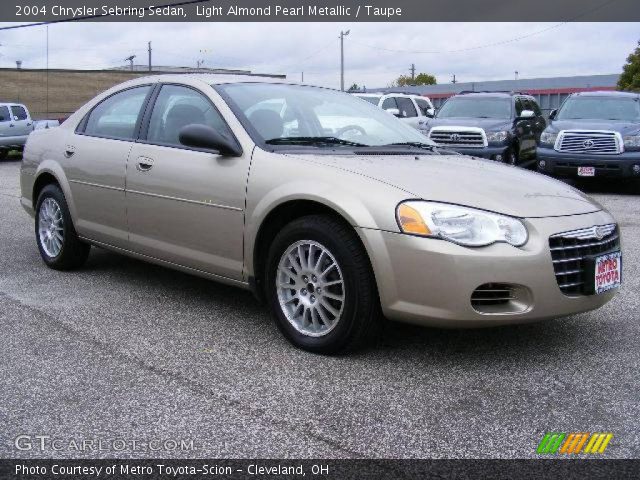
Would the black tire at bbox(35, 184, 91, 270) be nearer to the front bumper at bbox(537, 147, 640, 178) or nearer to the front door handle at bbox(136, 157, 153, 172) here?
the front door handle at bbox(136, 157, 153, 172)

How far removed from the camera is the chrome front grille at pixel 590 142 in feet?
38.9

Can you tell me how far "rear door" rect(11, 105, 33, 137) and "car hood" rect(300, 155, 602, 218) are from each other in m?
20.5

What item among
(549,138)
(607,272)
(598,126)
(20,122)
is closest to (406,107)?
(549,138)

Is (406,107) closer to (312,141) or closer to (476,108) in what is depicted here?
(476,108)

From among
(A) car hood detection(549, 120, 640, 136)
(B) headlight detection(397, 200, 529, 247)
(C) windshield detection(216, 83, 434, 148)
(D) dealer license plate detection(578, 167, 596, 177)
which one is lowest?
(B) headlight detection(397, 200, 529, 247)

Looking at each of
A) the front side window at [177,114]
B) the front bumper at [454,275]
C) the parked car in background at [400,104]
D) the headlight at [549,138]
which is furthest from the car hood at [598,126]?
the front bumper at [454,275]

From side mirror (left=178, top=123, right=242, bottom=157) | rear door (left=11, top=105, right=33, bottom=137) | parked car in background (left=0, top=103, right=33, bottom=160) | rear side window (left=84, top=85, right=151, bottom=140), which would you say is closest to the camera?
side mirror (left=178, top=123, right=242, bottom=157)

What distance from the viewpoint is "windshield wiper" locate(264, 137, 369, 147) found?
4422 mm

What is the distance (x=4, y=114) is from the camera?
22.4 metres

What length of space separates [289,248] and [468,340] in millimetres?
1158

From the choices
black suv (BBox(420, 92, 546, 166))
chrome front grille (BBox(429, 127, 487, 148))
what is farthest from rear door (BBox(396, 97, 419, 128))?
chrome front grille (BBox(429, 127, 487, 148))

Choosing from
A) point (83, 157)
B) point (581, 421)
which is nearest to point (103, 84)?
point (83, 157)

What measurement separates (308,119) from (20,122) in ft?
66.3

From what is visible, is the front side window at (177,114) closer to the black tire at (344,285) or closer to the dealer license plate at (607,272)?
the black tire at (344,285)
